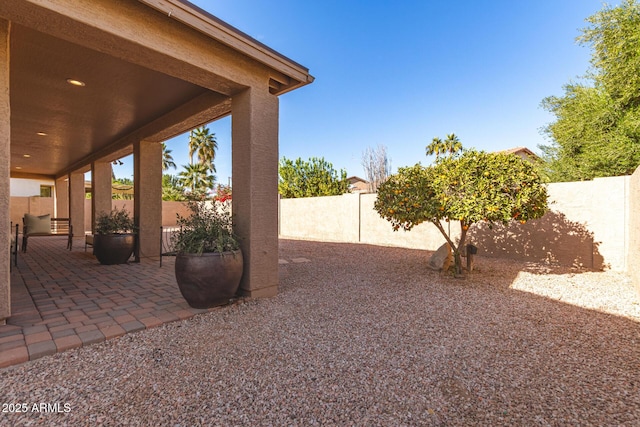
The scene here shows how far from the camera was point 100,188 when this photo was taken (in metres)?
9.13

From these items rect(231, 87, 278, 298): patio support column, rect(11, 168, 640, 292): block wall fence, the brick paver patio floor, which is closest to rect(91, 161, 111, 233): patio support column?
the brick paver patio floor

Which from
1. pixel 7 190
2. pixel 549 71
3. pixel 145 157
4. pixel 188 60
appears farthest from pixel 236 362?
pixel 549 71

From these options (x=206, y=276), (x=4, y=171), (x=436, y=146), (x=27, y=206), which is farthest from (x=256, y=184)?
(x=436, y=146)

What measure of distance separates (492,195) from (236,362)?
4.07 meters

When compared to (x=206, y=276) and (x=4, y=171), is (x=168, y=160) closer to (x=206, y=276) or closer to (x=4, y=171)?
(x=4, y=171)

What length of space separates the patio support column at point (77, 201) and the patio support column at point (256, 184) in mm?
11085

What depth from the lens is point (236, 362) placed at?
234 centimetres

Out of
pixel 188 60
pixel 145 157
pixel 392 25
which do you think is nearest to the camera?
pixel 188 60

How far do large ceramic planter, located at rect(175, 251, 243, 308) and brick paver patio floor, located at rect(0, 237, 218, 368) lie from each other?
201 millimetres

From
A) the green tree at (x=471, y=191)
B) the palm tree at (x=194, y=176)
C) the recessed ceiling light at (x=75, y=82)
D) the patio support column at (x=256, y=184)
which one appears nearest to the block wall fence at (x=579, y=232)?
the green tree at (x=471, y=191)

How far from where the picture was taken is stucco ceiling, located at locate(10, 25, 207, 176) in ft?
11.8

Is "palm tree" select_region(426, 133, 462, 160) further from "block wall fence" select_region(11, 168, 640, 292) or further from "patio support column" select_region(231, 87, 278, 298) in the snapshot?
"patio support column" select_region(231, 87, 278, 298)

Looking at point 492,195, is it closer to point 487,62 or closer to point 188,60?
point 188,60

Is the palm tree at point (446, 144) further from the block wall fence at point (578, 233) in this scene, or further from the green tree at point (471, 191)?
the green tree at point (471, 191)
